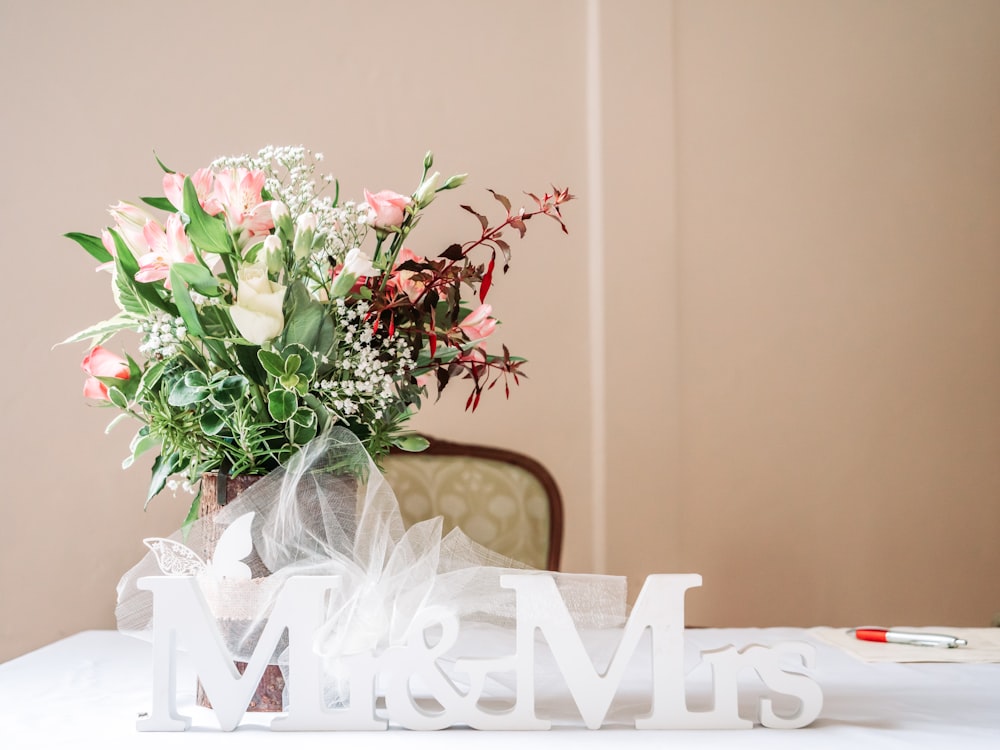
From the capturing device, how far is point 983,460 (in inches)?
87.3

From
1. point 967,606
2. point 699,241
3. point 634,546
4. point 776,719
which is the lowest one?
point 967,606

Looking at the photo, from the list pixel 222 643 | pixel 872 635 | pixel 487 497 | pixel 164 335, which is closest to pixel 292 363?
pixel 164 335

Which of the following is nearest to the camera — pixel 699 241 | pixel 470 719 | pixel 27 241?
pixel 470 719

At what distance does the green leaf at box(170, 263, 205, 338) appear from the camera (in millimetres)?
765

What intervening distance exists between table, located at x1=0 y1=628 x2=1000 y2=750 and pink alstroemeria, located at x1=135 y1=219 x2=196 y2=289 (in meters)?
0.40

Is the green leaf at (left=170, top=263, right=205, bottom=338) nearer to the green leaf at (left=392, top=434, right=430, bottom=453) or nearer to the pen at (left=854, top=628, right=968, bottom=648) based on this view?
the green leaf at (left=392, top=434, right=430, bottom=453)

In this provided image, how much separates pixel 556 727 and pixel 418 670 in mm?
130

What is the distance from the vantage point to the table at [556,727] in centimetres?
70

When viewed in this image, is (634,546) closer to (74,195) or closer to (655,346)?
(655,346)

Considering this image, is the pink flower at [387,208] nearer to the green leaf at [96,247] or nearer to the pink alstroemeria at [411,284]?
the pink alstroemeria at [411,284]

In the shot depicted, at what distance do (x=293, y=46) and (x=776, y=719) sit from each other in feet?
6.35

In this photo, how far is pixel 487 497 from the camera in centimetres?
192

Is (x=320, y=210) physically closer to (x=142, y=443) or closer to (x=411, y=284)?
(x=411, y=284)

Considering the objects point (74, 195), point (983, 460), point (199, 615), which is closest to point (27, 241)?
point (74, 195)
